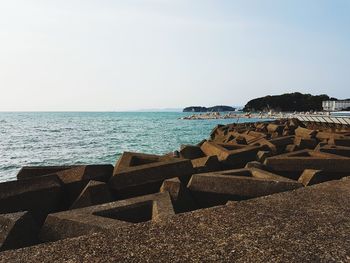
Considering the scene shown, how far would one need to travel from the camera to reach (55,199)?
3424 mm

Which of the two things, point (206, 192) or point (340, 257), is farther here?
point (206, 192)

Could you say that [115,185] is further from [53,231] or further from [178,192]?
[53,231]

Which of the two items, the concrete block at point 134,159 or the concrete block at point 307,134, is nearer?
the concrete block at point 134,159

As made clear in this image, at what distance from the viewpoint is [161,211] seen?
2.50 metres

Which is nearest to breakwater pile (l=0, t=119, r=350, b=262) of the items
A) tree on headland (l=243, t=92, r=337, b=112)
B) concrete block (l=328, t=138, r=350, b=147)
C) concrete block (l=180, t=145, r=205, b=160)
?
concrete block (l=180, t=145, r=205, b=160)

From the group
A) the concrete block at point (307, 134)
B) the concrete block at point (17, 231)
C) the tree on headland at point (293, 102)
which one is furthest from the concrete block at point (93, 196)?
the tree on headland at point (293, 102)

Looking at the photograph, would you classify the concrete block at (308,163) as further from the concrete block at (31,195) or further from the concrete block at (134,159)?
the concrete block at (31,195)

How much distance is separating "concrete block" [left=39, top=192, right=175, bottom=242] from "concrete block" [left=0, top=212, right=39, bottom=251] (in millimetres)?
88

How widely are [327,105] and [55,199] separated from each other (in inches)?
2923

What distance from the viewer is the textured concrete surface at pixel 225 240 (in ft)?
5.83

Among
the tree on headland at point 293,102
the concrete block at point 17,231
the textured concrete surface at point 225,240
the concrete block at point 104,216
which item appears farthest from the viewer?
the tree on headland at point 293,102

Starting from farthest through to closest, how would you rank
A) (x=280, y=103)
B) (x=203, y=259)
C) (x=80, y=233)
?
(x=280, y=103) < (x=80, y=233) < (x=203, y=259)

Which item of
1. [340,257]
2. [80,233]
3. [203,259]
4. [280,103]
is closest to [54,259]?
[80,233]

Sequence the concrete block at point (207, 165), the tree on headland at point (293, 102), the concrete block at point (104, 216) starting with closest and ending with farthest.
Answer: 1. the concrete block at point (104, 216)
2. the concrete block at point (207, 165)
3. the tree on headland at point (293, 102)
